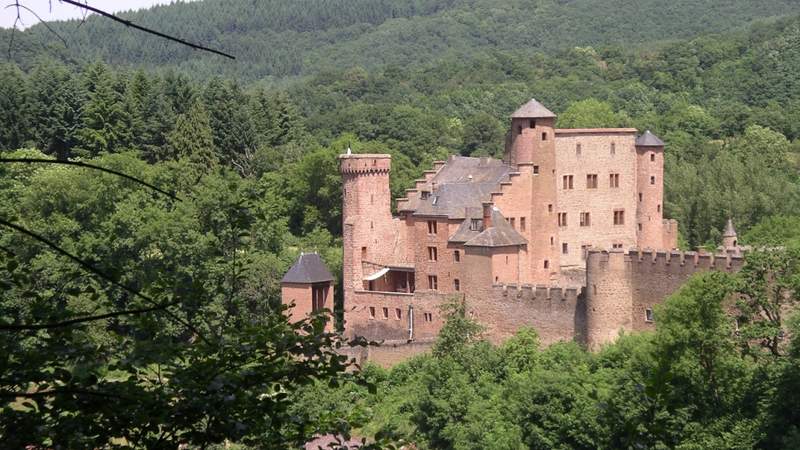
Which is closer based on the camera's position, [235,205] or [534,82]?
[235,205]

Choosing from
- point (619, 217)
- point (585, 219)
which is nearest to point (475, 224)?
point (585, 219)

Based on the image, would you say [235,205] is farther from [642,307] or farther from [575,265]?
[575,265]

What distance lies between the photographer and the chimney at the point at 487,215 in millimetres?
47344

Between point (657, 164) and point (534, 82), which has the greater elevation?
point (534, 82)

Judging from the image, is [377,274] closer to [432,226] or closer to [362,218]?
[362,218]

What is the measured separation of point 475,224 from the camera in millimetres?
48062

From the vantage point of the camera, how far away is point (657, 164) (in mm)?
51594

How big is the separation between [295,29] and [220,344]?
186 metres

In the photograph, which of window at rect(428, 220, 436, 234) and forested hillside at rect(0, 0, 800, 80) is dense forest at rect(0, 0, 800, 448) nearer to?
window at rect(428, 220, 436, 234)

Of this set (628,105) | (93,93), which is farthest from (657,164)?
(628,105)

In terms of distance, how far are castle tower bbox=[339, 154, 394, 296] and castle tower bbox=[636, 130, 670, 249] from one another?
8071 millimetres

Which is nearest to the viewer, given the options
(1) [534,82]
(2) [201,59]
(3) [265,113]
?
(3) [265,113]

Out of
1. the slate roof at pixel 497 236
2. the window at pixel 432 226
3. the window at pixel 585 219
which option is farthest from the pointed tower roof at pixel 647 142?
the window at pixel 432 226

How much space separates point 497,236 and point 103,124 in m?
30.6
